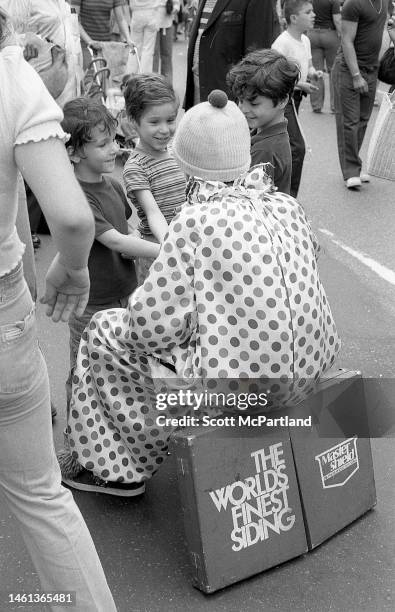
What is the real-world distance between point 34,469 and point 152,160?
6.14 ft

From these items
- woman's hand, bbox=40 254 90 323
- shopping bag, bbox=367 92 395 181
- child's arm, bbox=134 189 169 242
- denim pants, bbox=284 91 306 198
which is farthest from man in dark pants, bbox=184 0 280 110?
woman's hand, bbox=40 254 90 323

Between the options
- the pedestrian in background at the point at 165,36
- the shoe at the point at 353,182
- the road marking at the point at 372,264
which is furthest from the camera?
the pedestrian in background at the point at 165,36

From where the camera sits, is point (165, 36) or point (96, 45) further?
point (165, 36)

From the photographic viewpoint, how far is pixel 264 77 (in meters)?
4.00

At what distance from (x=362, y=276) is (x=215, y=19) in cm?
181

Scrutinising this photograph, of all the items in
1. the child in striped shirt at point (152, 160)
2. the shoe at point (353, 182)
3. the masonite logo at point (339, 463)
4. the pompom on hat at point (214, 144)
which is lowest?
the shoe at point (353, 182)

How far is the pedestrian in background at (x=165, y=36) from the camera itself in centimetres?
1043

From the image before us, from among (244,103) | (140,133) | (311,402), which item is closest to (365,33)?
(244,103)

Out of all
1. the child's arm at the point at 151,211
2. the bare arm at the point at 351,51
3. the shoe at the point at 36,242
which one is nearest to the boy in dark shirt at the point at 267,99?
the child's arm at the point at 151,211

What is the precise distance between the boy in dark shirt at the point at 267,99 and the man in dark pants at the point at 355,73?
11.3ft

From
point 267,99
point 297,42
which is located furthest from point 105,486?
point 297,42

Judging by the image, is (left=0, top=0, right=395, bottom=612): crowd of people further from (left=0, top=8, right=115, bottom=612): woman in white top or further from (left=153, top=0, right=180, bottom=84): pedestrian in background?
(left=153, top=0, right=180, bottom=84): pedestrian in background

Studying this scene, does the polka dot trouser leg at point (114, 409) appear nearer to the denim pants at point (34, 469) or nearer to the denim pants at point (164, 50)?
the denim pants at point (34, 469)

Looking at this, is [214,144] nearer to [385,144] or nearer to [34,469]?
[34,469]
